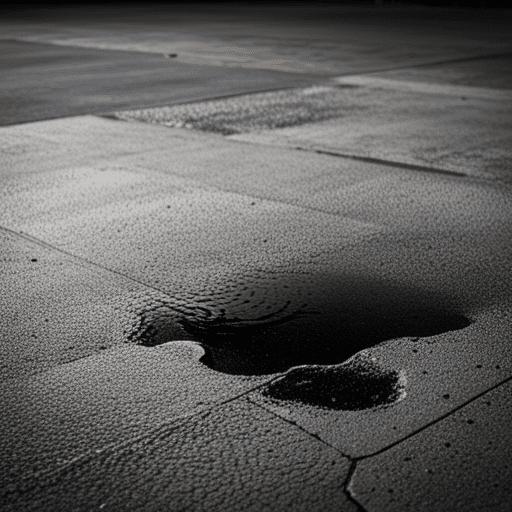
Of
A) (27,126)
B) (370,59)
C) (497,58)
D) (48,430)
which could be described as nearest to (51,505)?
(48,430)

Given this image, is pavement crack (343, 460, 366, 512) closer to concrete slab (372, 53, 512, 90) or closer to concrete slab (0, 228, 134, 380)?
concrete slab (0, 228, 134, 380)

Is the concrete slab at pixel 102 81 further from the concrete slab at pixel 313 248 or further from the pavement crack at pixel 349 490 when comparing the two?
the pavement crack at pixel 349 490

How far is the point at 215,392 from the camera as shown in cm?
297

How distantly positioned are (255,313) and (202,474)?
1.33m

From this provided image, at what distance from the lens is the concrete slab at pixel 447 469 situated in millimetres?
2369

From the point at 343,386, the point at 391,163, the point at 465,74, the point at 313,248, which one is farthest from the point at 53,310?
the point at 465,74

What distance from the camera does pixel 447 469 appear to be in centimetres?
252

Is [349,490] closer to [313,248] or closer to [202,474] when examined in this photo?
[202,474]

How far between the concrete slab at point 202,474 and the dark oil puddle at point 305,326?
1.08ft

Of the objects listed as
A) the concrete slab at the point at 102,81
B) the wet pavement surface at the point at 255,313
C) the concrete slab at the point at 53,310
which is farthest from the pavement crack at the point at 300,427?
the concrete slab at the point at 102,81

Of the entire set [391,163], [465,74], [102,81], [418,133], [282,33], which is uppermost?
[282,33]

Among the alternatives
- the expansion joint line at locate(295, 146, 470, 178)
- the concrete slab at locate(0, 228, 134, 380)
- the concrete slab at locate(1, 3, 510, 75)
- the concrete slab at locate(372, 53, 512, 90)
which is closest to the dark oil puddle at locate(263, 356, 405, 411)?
the concrete slab at locate(0, 228, 134, 380)

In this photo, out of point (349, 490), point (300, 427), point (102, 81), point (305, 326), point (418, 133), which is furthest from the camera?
point (102, 81)

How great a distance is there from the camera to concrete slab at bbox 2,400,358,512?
2.36 meters
